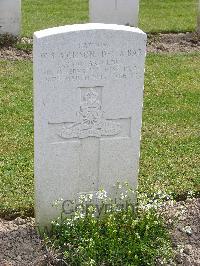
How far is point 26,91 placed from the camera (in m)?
8.57

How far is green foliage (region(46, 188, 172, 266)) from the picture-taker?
4547 millimetres

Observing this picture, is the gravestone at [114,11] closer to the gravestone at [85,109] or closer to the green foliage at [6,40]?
the green foliage at [6,40]

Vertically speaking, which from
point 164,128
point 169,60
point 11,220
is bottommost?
point 11,220

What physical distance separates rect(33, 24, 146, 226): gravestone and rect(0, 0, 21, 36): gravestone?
629 centimetres

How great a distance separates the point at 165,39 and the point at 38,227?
7401mm

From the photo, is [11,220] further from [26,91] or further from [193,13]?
[193,13]

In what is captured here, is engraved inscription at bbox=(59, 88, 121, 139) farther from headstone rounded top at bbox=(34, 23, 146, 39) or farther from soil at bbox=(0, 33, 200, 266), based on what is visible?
soil at bbox=(0, 33, 200, 266)

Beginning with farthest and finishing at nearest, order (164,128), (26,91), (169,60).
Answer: (169,60) < (26,91) < (164,128)

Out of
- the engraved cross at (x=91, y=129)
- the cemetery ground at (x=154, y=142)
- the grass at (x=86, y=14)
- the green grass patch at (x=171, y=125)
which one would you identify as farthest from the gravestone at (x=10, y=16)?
the engraved cross at (x=91, y=129)

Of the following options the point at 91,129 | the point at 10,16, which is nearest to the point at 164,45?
the point at 10,16

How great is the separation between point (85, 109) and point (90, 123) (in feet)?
0.44

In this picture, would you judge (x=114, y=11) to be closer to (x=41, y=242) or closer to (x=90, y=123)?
(x=90, y=123)

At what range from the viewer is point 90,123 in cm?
483

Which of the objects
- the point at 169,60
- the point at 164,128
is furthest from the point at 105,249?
the point at 169,60
